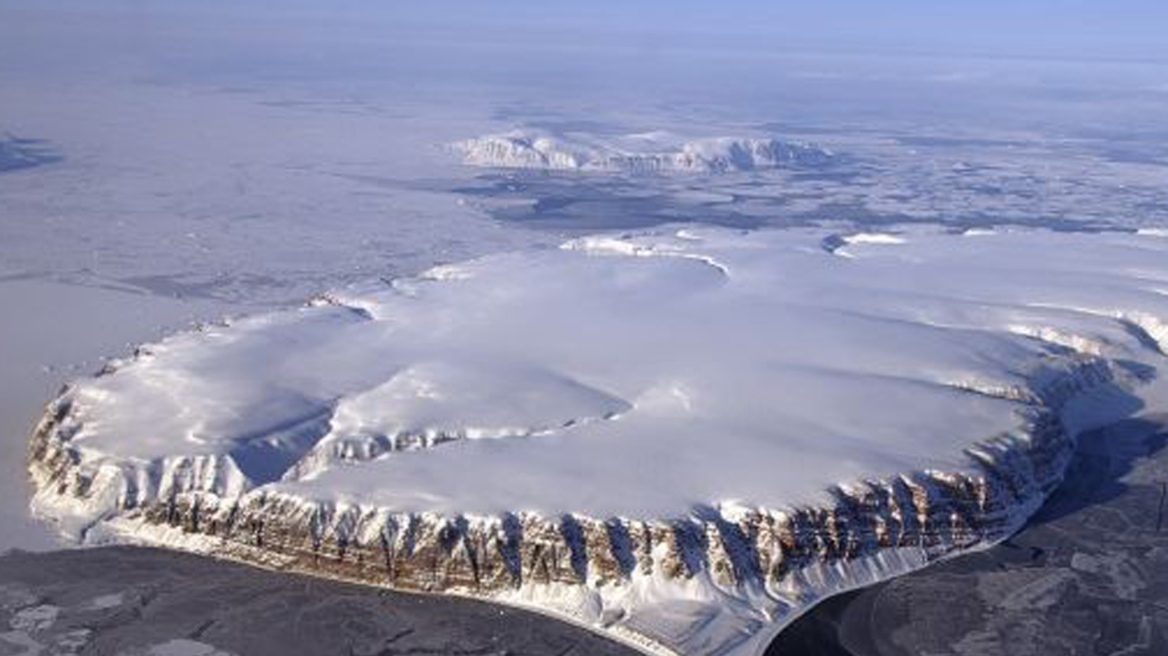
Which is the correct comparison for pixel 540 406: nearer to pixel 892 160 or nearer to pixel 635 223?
pixel 635 223

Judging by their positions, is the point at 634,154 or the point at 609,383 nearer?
the point at 609,383

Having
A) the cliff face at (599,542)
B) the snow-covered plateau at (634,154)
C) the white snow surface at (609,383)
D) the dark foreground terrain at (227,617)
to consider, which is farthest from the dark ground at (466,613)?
the snow-covered plateau at (634,154)

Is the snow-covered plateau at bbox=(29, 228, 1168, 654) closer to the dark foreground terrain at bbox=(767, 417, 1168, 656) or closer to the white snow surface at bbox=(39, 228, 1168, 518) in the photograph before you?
the white snow surface at bbox=(39, 228, 1168, 518)

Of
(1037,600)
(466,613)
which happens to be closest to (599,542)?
(466,613)

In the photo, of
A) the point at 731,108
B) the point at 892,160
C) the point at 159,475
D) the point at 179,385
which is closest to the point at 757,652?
the point at 159,475

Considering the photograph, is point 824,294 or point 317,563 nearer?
point 317,563

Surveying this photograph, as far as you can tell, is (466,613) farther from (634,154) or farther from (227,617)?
(634,154)

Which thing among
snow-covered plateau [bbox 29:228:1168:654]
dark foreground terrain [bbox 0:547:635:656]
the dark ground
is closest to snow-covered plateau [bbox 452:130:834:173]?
snow-covered plateau [bbox 29:228:1168:654]
